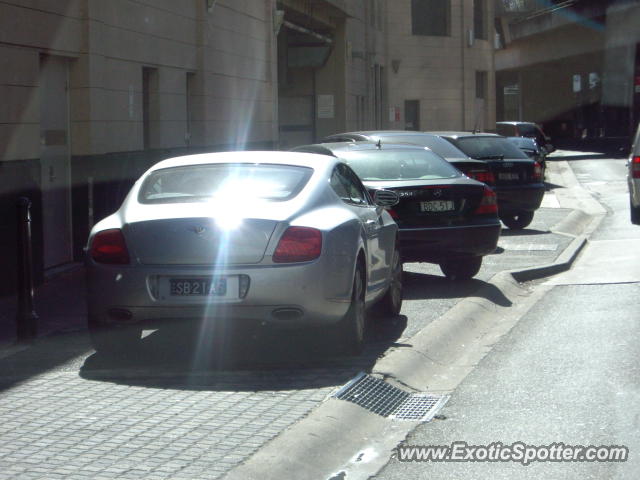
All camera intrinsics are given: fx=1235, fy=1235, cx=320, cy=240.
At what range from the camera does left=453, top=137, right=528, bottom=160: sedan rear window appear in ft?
66.0

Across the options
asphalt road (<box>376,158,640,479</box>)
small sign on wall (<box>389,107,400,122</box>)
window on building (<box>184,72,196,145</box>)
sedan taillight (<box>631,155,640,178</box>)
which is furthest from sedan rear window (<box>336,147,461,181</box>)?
small sign on wall (<box>389,107,400,122</box>)

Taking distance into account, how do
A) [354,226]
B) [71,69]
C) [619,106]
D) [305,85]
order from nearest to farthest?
1. [354,226]
2. [71,69]
3. [305,85]
4. [619,106]

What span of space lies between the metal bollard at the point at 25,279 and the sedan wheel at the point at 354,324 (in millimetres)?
2402

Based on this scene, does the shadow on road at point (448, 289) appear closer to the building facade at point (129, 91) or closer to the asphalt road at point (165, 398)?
the asphalt road at point (165, 398)

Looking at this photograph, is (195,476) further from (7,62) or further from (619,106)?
(619,106)

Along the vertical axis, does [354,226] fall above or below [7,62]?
below

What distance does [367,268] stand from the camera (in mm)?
8969

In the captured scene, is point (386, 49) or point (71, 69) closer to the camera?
point (71, 69)

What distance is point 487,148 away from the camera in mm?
20469

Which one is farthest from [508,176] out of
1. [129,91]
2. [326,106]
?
[326,106]

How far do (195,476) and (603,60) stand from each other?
67998 millimetres

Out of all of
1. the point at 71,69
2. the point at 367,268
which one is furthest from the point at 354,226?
the point at 71,69

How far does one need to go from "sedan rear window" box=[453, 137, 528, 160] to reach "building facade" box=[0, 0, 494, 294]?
4.29m
